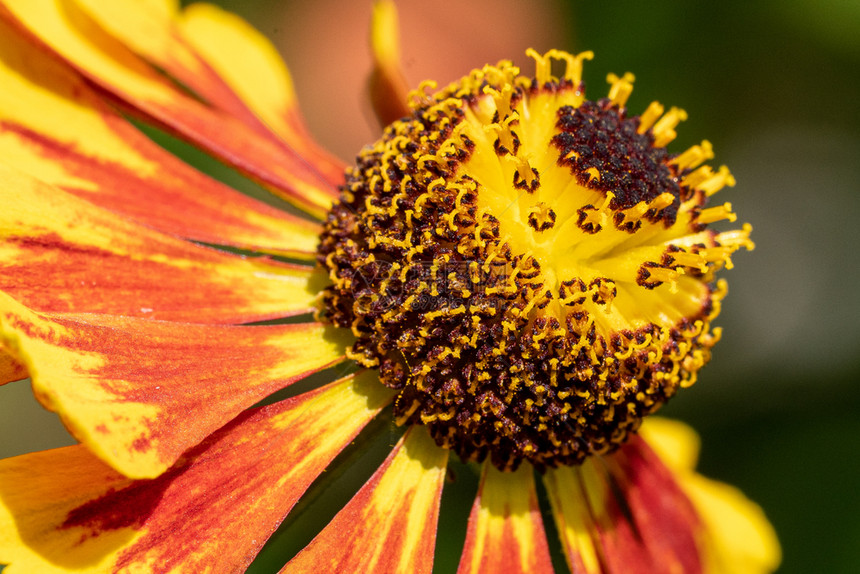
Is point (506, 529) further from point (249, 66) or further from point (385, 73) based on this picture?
point (249, 66)

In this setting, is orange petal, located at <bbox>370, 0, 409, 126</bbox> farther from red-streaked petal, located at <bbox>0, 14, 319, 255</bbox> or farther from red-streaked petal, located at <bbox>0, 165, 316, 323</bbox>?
red-streaked petal, located at <bbox>0, 165, 316, 323</bbox>

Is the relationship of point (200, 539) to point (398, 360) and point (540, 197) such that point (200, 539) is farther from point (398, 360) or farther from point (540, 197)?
point (540, 197)

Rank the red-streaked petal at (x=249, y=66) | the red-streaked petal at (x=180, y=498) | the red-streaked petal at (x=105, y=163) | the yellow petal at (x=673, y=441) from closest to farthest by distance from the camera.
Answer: the red-streaked petal at (x=180, y=498) → the red-streaked petal at (x=105, y=163) → the red-streaked petal at (x=249, y=66) → the yellow petal at (x=673, y=441)

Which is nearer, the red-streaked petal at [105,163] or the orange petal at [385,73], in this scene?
the red-streaked petal at [105,163]

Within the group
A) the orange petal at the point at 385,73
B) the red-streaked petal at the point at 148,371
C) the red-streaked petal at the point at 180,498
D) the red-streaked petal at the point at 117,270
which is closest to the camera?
the red-streaked petal at the point at 148,371

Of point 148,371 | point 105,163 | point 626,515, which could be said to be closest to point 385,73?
point 105,163

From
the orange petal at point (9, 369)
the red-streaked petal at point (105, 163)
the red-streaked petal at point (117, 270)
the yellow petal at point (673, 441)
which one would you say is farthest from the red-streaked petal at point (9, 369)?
the yellow petal at point (673, 441)

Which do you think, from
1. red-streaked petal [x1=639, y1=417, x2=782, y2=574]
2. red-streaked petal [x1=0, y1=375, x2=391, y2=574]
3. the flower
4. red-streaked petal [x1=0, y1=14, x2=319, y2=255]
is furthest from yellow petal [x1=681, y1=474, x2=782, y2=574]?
red-streaked petal [x1=0, y1=14, x2=319, y2=255]

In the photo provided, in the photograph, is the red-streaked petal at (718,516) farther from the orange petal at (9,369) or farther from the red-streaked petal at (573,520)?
the orange petal at (9,369)

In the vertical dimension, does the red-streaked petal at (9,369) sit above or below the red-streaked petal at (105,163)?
below

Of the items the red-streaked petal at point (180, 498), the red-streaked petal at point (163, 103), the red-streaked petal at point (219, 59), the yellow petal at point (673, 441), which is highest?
the red-streaked petal at point (219, 59)
